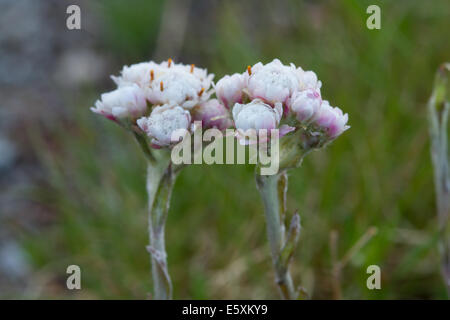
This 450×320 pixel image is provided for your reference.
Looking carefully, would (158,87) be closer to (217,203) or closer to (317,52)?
(217,203)

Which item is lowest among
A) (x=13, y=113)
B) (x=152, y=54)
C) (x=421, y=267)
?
(x=421, y=267)

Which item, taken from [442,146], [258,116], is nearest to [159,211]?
[258,116]

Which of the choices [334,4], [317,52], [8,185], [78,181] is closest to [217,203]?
[78,181]

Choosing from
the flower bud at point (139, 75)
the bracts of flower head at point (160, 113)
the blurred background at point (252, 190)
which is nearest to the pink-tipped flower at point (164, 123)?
the bracts of flower head at point (160, 113)

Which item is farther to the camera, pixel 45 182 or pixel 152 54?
pixel 152 54

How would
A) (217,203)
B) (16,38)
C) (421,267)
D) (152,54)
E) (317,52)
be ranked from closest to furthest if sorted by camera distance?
(421,267) < (217,203) < (317,52) < (152,54) < (16,38)
